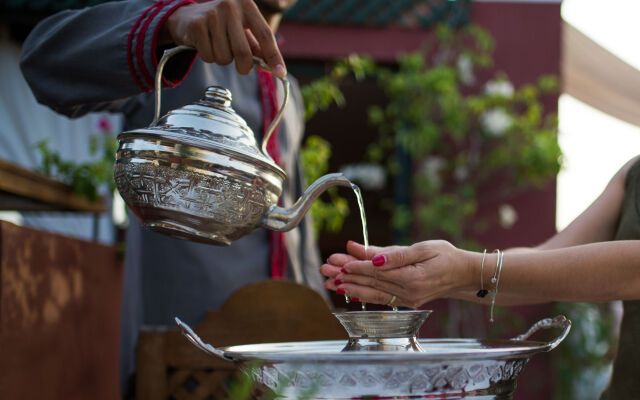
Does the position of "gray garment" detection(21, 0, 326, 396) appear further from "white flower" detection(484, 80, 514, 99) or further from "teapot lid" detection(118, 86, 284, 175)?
"white flower" detection(484, 80, 514, 99)

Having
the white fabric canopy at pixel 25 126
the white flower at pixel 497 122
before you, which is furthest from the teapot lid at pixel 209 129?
the white fabric canopy at pixel 25 126

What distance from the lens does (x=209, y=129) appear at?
3.61 feet

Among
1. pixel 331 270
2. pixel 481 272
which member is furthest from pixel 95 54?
pixel 481 272

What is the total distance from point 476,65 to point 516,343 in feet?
16.1

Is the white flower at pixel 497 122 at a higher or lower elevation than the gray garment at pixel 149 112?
higher

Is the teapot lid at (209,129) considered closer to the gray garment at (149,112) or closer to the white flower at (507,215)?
the gray garment at (149,112)

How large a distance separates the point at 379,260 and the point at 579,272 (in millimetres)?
409

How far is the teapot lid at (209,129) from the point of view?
3.41 ft

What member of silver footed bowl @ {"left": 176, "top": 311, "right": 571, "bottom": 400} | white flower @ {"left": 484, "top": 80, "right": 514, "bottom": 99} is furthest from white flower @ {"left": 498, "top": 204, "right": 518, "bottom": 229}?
silver footed bowl @ {"left": 176, "top": 311, "right": 571, "bottom": 400}

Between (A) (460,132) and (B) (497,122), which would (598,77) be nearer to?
(B) (497,122)

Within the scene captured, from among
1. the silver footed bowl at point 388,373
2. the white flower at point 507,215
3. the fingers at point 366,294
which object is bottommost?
the silver footed bowl at point 388,373

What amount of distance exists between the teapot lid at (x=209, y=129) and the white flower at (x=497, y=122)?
4.34m

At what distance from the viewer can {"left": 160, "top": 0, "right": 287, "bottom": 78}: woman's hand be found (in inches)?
46.5

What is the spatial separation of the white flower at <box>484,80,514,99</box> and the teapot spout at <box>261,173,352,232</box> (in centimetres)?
432
